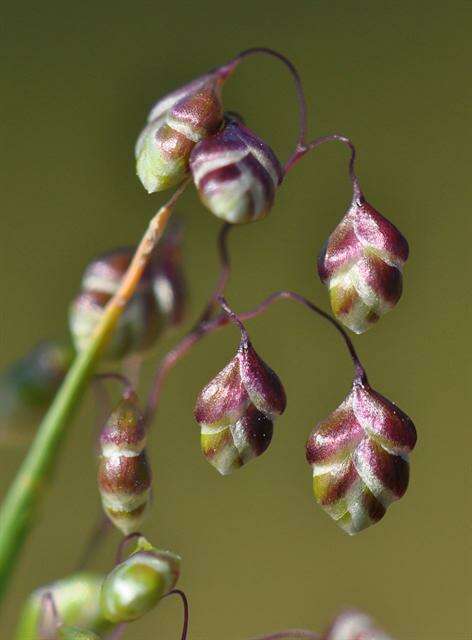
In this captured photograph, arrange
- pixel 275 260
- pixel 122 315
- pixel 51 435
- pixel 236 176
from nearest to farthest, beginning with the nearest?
pixel 236 176 < pixel 51 435 < pixel 122 315 < pixel 275 260

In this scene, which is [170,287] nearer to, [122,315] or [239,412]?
[122,315]

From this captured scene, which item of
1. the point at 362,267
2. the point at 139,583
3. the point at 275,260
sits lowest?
the point at 275,260

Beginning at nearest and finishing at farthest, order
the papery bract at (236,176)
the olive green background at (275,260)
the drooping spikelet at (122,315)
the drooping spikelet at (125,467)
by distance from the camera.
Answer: the papery bract at (236,176) < the drooping spikelet at (125,467) < the drooping spikelet at (122,315) < the olive green background at (275,260)

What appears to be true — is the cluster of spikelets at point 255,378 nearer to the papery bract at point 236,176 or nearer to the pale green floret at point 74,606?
the papery bract at point 236,176

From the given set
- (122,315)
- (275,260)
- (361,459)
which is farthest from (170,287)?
(275,260)

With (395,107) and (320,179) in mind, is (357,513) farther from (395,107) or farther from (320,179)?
(395,107)

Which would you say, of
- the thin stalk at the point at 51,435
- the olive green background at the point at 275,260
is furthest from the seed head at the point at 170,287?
the olive green background at the point at 275,260
